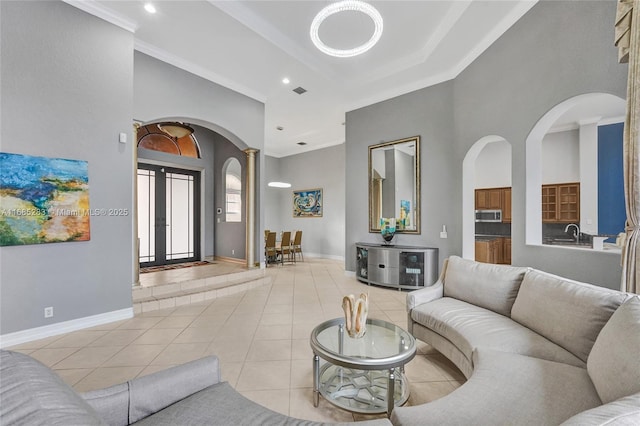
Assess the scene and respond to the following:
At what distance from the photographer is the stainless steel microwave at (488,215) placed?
6796 millimetres

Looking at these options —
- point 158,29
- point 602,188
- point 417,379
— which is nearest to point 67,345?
point 417,379

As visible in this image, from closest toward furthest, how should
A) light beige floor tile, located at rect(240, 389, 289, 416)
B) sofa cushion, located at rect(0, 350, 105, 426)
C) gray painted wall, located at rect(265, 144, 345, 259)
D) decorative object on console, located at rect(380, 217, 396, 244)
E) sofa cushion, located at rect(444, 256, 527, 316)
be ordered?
sofa cushion, located at rect(0, 350, 105, 426)
light beige floor tile, located at rect(240, 389, 289, 416)
sofa cushion, located at rect(444, 256, 527, 316)
decorative object on console, located at rect(380, 217, 396, 244)
gray painted wall, located at rect(265, 144, 345, 259)

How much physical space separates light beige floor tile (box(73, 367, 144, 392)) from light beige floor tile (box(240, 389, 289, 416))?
1053mm

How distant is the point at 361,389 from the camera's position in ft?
6.61

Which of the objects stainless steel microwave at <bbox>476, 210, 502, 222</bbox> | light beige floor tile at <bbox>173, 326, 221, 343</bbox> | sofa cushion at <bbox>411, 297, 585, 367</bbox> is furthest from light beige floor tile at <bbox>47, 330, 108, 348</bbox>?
stainless steel microwave at <bbox>476, 210, 502, 222</bbox>

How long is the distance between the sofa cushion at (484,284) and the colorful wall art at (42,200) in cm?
421

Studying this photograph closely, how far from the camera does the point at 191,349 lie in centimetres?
268

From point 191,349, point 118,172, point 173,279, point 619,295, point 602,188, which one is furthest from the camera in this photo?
point 602,188

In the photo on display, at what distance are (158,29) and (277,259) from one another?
603cm

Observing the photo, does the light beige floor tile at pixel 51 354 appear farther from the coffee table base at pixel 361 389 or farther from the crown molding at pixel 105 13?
the crown molding at pixel 105 13

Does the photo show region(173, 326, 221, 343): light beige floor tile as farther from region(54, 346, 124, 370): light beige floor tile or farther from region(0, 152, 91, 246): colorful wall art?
region(0, 152, 91, 246): colorful wall art

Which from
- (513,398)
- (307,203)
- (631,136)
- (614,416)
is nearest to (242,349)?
(513,398)

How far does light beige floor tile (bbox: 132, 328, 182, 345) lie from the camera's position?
284cm

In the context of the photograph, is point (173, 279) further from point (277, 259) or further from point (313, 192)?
point (313, 192)
